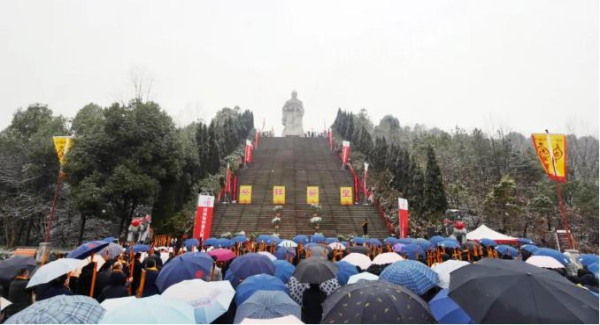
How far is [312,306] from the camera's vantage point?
4742 millimetres

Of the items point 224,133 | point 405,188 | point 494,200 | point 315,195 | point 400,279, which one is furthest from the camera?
point 224,133

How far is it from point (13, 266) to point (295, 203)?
18386 millimetres

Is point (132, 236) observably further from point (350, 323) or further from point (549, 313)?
point (549, 313)

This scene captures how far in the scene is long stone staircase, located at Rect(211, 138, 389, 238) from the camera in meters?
20.1

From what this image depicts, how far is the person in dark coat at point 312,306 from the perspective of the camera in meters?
4.71

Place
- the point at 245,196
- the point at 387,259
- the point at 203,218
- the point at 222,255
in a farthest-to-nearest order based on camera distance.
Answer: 1. the point at 245,196
2. the point at 203,218
3. the point at 222,255
4. the point at 387,259

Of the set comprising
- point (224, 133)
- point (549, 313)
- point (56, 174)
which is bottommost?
point (549, 313)

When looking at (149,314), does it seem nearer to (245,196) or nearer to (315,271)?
(315,271)

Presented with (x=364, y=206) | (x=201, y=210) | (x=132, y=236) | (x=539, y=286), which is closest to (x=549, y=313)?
(x=539, y=286)

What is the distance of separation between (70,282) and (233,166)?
24848 millimetres

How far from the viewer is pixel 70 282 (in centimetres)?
638

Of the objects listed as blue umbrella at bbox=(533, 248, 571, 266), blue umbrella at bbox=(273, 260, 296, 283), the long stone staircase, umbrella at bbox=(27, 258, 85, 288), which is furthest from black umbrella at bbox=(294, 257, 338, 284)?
the long stone staircase

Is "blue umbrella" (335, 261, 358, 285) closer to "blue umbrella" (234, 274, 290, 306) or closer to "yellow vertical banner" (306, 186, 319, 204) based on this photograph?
"blue umbrella" (234, 274, 290, 306)

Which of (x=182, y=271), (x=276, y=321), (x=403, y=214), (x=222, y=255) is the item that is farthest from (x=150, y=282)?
(x=403, y=214)
